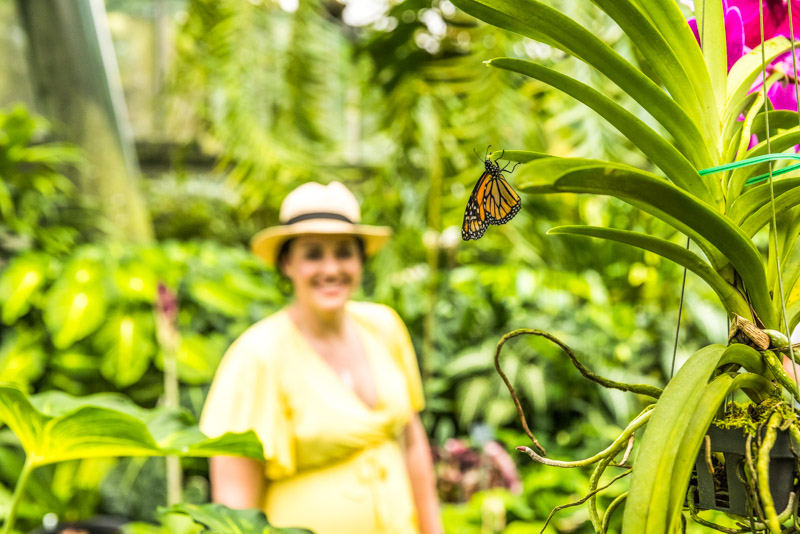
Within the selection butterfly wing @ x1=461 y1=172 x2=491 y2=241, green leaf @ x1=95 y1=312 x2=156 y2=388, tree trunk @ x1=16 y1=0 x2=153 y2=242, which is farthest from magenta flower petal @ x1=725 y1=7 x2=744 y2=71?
tree trunk @ x1=16 y1=0 x2=153 y2=242

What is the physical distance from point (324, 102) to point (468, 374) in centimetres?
148

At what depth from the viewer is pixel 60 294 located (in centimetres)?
291

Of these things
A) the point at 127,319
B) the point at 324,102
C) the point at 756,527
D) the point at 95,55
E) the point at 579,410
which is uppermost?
the point at 95,55

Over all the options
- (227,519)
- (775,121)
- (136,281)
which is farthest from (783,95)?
(136,281)

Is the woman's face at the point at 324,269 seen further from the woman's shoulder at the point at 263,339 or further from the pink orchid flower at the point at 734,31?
the pink orchid flower at the point at 734,31

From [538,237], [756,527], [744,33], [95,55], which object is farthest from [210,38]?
[756,527]

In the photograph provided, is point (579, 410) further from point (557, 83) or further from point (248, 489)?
point (557, 83)

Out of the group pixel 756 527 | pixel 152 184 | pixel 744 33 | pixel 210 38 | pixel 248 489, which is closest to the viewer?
pixel 756 527

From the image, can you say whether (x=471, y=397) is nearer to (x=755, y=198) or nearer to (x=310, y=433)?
(x=310, y=433)

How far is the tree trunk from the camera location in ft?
10.7

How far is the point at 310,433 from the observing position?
1409 mm

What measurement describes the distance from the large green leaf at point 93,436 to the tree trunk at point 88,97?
2996 mm

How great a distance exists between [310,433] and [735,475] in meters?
1.08

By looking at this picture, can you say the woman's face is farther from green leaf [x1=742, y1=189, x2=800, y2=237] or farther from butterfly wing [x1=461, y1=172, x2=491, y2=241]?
green leaf [x1=742, y1=189, x2=800, y2=237]
